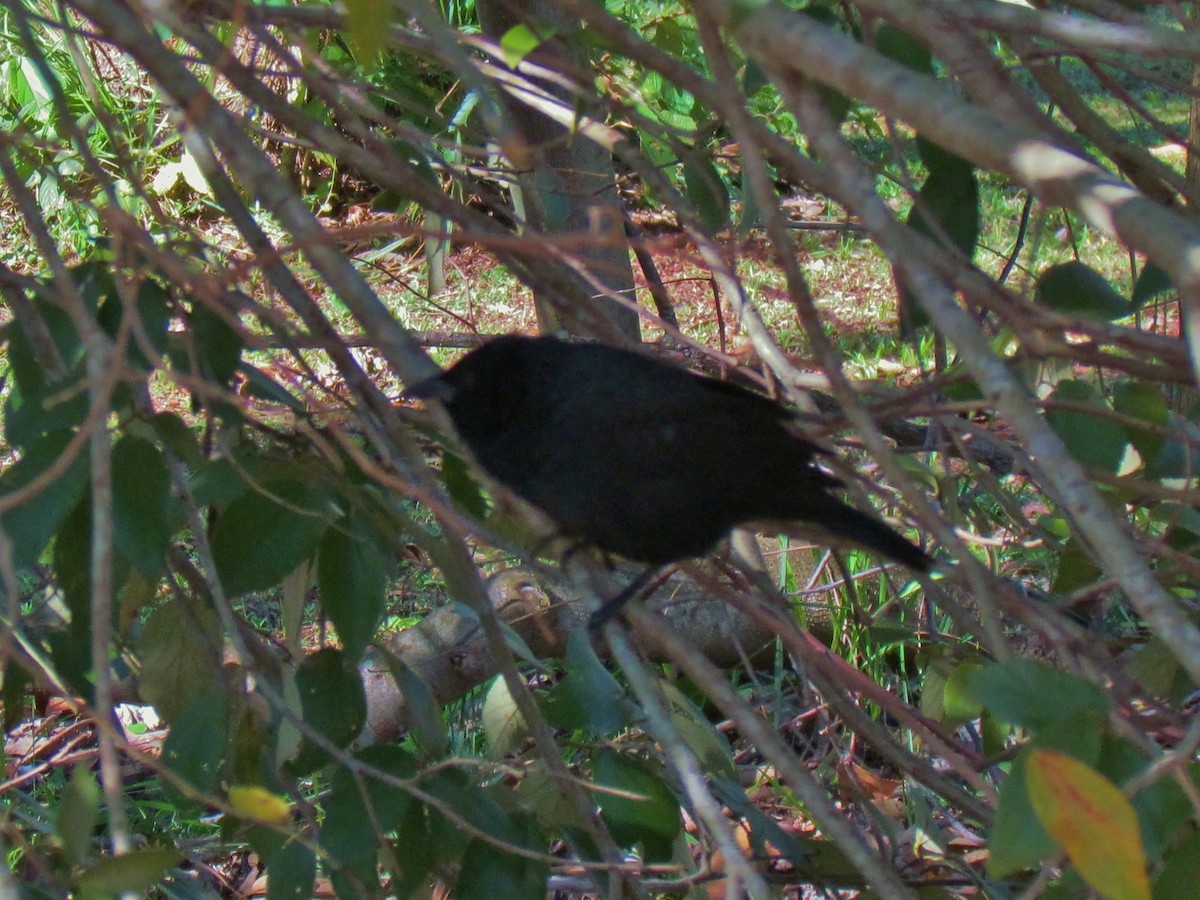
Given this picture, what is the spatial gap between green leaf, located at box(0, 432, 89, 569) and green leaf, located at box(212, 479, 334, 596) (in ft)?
0.70

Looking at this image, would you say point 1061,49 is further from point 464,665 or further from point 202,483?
point 464,665

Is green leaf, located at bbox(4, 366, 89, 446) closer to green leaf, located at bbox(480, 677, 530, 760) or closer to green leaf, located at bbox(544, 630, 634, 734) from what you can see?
green leaf, located at bbox(544, 630, 634, 734)

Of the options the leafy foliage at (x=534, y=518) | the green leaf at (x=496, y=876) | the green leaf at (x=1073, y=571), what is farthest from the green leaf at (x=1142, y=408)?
the green leaf at (x=496, y=876)

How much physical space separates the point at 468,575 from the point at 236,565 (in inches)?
13.2

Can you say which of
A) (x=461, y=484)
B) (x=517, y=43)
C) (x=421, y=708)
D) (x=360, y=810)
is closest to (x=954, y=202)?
(x=517, y=43)

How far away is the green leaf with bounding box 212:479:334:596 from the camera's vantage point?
1467 mm

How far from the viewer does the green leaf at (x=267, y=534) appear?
147cm

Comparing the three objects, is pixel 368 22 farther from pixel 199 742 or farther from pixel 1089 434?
pixel 1089 434

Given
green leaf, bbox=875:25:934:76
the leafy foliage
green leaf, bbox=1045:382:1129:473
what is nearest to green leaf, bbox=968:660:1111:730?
the leafy foliage

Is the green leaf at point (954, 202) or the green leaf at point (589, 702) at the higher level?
the green leaf at point (954, 202)

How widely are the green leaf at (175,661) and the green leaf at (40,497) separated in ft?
1.30

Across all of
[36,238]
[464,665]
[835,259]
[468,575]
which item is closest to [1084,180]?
[468,575]

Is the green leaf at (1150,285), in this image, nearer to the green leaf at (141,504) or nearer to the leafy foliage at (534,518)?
the leafy foliage at (534,518)

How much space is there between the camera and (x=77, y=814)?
1.24 m
